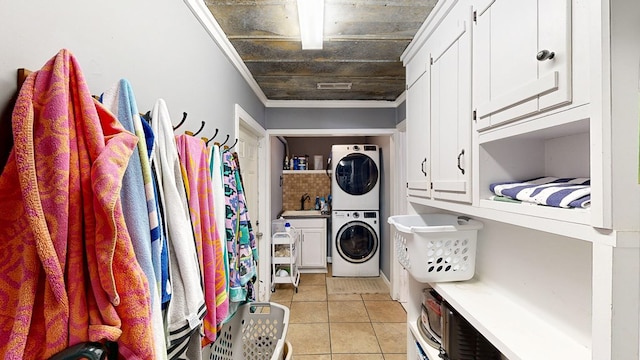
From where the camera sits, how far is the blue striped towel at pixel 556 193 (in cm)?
68

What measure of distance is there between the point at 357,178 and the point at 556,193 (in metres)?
3.49

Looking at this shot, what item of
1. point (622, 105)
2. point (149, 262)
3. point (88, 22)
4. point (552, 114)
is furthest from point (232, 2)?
point (622, 105)

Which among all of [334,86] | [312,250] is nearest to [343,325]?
[312,250]

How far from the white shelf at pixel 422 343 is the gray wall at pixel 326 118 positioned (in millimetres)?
2165

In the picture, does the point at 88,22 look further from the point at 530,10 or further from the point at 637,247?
the point at 637,247

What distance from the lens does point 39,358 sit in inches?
20.0

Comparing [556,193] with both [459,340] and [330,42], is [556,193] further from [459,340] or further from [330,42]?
[330,42]

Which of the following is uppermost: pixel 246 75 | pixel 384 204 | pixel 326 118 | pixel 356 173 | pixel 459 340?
pixel 246 75

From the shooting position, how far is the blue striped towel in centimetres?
68

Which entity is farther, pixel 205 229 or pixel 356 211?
pixel 356 211

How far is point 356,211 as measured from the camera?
421 cm

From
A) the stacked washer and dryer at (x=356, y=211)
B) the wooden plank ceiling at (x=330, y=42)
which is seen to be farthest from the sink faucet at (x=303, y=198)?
the wooden plank ceiling at (x=330, y=42)

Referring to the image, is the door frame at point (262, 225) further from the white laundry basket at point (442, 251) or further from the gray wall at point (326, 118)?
the white laundry basket at point (442, 251)

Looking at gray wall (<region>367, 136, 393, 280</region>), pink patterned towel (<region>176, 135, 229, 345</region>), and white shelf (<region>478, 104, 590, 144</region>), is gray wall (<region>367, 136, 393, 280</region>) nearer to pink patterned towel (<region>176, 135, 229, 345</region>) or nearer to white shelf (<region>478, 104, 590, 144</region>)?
white shelf (<region>478, 104, 590, 144</region>)
